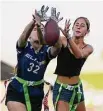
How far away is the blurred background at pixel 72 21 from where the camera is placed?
29.7ft

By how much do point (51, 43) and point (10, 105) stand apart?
782 mm

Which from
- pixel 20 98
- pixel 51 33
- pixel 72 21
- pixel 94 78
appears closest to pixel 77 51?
pixel 51 33

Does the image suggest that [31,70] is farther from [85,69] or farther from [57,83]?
[85,69]

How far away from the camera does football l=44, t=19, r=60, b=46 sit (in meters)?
4.98

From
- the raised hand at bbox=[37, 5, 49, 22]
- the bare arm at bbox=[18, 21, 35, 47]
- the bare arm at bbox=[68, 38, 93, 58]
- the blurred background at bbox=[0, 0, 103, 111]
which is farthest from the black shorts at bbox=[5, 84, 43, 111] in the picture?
the blurred background at bbox=[0, 0, 103, 111]

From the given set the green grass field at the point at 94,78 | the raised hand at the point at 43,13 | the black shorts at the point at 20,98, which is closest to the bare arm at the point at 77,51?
the raised hand at the point at 43,13

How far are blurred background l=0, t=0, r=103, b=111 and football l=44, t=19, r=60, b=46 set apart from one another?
3637mm

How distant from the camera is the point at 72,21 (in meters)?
8.74

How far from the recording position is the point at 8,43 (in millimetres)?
9680

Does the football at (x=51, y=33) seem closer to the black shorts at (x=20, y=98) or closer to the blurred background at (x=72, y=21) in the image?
the black shorts at (x=20, y=98)

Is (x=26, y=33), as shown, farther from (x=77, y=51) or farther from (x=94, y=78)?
(x=94, y=78)

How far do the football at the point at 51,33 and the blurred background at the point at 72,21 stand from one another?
3637 millimetres

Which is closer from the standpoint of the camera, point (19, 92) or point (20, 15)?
point (19, 92)

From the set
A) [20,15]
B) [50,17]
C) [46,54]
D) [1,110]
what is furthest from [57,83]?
[20,15]
